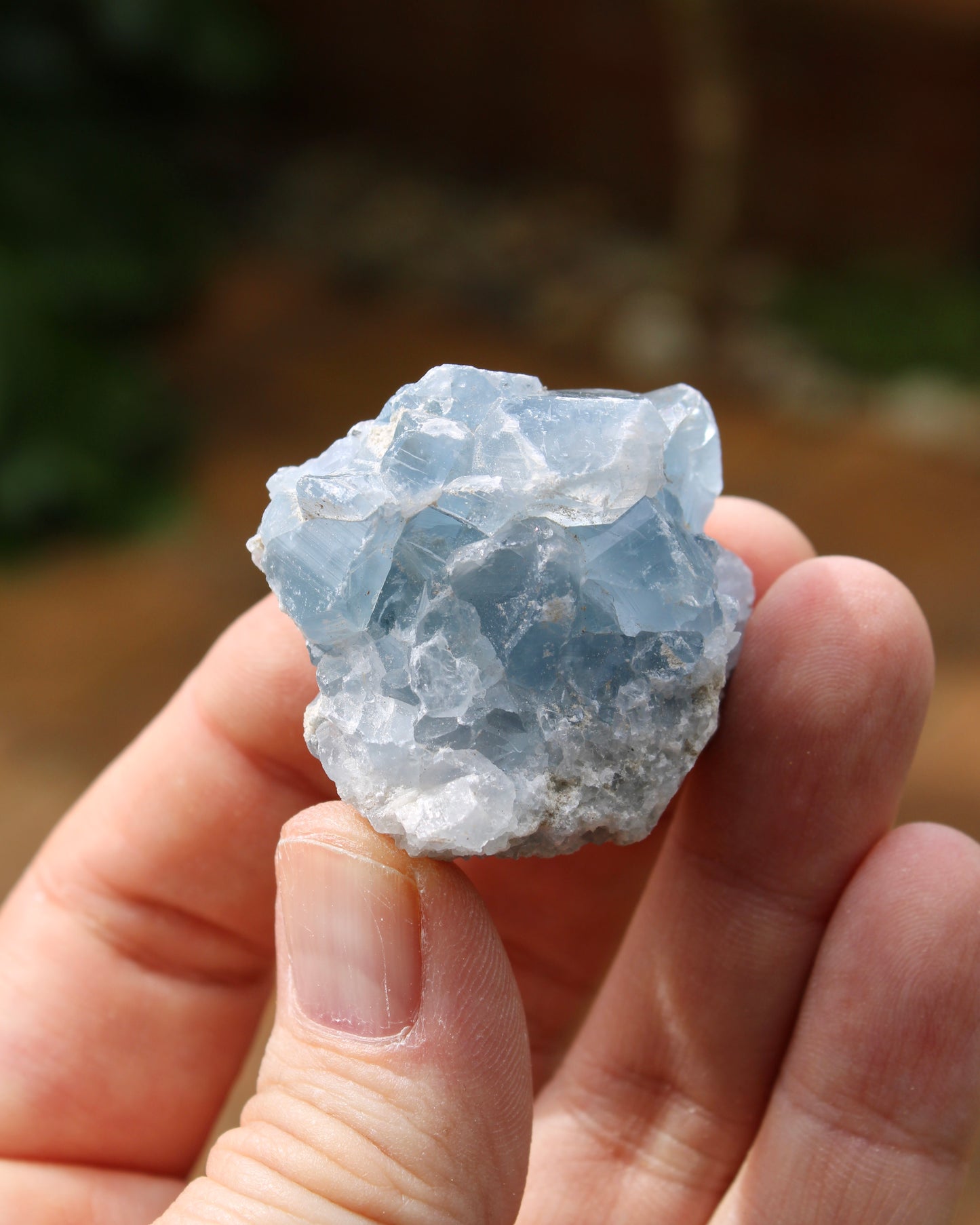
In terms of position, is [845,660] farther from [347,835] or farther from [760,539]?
[347,835]

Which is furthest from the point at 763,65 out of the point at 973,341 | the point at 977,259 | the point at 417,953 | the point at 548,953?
the point at 417,953

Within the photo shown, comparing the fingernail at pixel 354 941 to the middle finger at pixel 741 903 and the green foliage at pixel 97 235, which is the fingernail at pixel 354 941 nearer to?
the middle finger at pixel 741 903

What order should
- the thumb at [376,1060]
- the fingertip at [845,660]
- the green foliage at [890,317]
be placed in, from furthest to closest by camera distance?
1. the green foliage at [890,317]
2. the fingertip at [845,660]
3. the thumb at [376,1060]

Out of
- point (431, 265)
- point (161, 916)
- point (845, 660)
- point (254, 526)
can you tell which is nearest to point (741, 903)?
point (845, 660)

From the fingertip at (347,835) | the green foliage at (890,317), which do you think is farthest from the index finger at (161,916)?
the green foliage at (890,317)

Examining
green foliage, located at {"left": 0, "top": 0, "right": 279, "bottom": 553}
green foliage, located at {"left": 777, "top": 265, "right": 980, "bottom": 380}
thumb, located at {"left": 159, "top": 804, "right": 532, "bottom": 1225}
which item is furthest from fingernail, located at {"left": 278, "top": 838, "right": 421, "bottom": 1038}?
green foliage, located at {"left": 777, "top": 265, "right": 980, "bottom": 380}

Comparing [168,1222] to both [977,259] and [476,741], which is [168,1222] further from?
[977,259]
